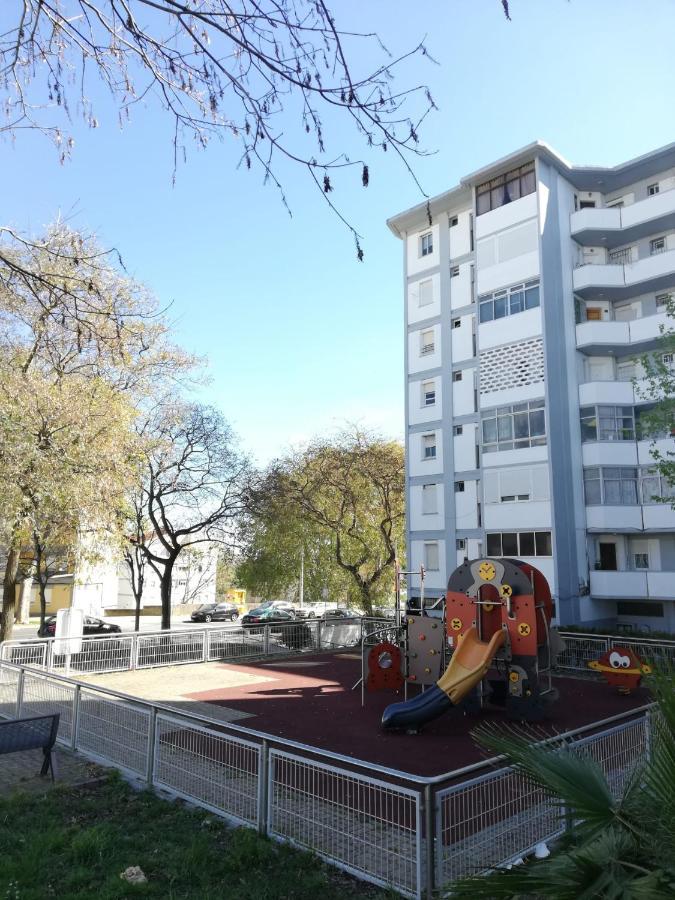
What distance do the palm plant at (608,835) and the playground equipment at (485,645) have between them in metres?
8.24

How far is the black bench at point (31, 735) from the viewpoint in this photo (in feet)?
24.3

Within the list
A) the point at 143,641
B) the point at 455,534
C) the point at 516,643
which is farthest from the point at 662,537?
the point at 143,641

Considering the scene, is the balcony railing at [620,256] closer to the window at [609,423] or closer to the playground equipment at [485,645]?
the window at [609,423]

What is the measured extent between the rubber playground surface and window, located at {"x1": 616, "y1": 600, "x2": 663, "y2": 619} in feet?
34.1

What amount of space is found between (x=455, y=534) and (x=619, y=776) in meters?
21.3

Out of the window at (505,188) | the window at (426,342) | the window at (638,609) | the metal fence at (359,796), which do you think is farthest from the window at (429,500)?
the metal fence at (359,796)

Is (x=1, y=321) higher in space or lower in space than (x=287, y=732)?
higher

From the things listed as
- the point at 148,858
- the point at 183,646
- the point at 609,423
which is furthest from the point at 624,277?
the point at 148,858

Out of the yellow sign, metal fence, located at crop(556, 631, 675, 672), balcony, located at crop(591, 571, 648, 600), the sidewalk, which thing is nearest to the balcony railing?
balcony, located at crop(591, 571, 648, 600)

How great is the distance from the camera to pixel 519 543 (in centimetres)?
2527

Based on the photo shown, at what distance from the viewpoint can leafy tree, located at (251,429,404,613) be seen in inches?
1174

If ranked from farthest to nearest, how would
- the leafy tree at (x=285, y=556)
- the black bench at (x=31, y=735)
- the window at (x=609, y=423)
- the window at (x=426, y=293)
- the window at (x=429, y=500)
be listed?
1. the window at (x=426, y=293)
2. the window at (x=429, y=500)
3. the leafy tree at (x=285, y=556)
4. the window at (x=609, y=423)
5. the black bench at (x=31, y=735)

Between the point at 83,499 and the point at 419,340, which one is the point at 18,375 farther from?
the point at 419,340

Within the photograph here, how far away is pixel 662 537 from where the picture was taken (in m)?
25.3
